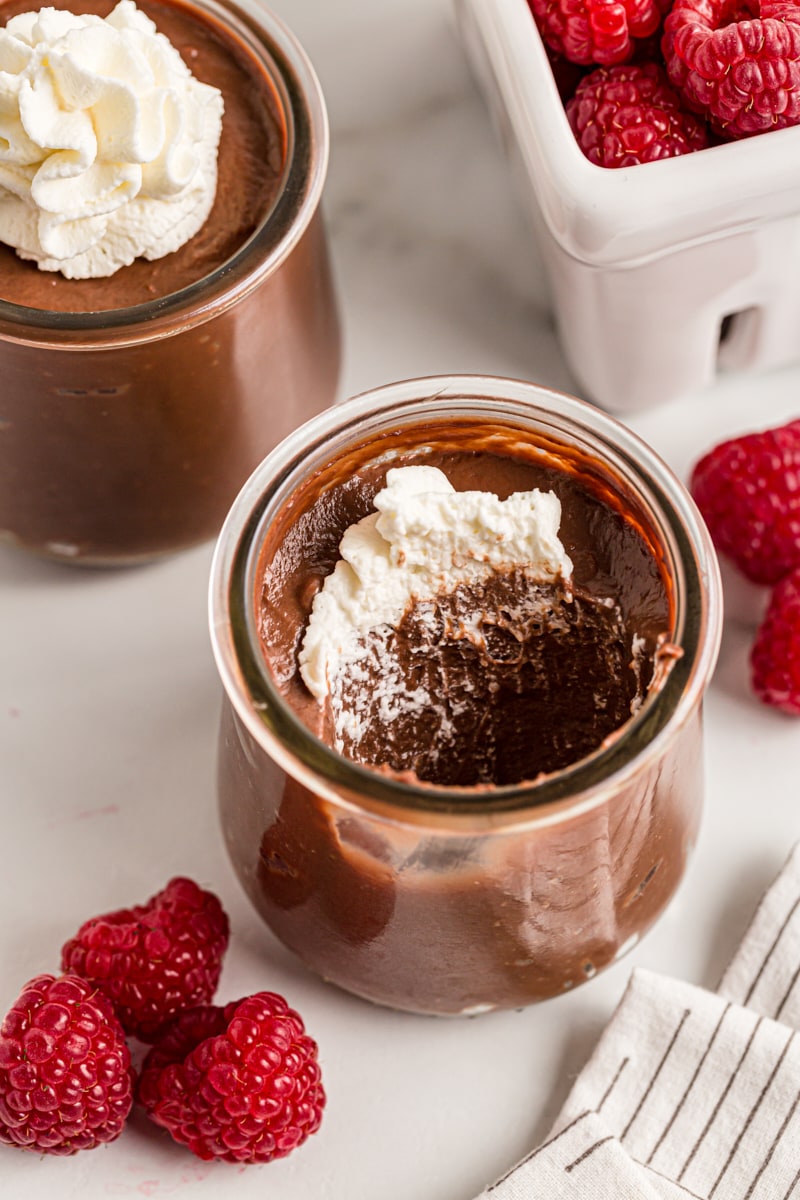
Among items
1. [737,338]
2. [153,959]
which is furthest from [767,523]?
[153,959]

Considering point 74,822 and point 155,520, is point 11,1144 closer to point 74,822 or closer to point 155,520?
point 74,822

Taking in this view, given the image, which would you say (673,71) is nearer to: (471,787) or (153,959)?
(471,787)

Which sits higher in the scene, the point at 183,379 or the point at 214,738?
the point at 183,379

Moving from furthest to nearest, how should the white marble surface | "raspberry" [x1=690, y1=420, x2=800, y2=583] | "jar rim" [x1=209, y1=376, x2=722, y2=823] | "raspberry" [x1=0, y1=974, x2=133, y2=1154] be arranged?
"raspberry" [x1=690, y1=420, x2=800, y2=583]
the white marble surface
"raspberry" [x1=0, y1=974, x2=133, y2=1154]
"jar rim" [x1=209, y1=376, x2=722, y2=823]

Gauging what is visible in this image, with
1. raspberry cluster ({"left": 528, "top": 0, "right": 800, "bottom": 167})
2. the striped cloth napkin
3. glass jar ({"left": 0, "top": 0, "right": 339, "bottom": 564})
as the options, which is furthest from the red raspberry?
the striped cloth napkin

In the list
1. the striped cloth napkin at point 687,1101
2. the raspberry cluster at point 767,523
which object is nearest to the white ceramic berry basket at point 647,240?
the raspberry cluster at point 767,523

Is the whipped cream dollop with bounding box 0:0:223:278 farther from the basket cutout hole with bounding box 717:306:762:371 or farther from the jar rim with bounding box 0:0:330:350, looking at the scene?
the basket cutout hole with bounding box 717:306:762:371
